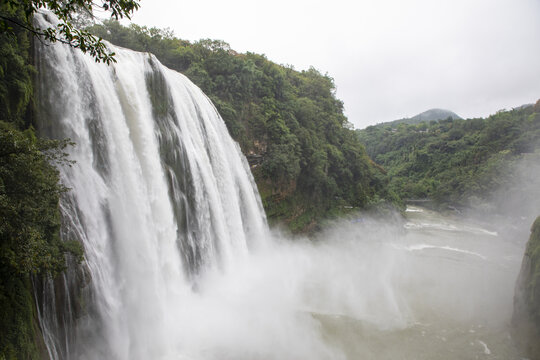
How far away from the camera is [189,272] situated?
10.4 metres

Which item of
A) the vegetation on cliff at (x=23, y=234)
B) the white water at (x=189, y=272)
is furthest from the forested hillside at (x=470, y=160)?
the vegetation on cliff at (x=23, y=234)

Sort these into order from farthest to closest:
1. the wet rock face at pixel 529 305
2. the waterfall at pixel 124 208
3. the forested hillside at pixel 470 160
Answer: the forested hillside at pixel 470 160 → the wet rock face at pixel 529 305 → the waterfall at pixel 124 208

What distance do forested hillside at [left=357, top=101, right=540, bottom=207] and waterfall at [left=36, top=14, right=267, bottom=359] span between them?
31.4 metres

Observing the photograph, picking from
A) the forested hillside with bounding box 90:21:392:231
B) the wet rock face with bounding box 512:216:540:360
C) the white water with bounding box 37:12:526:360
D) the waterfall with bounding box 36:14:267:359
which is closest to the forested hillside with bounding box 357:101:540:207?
the forested hillside with bounding box 90:21:392:231

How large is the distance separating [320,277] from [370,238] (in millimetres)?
9149

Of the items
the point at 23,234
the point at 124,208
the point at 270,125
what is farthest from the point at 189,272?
the point at 270,125

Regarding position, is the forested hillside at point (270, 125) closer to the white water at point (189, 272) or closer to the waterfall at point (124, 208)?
the white water at point (189, 272)

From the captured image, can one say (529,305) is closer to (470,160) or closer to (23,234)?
(23,234)

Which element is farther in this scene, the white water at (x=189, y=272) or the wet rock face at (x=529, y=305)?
the wet rock face at (x=529, y=305)

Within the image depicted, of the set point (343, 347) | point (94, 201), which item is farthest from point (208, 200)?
point (343, 347)

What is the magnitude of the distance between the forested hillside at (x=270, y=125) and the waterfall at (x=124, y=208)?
7.01 m

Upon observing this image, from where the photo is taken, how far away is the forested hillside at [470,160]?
3112 cm

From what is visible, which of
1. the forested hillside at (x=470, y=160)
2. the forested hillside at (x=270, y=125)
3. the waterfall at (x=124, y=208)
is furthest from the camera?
the forested hillside at (x=470, y=160)

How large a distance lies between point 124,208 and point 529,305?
43.5 ft
